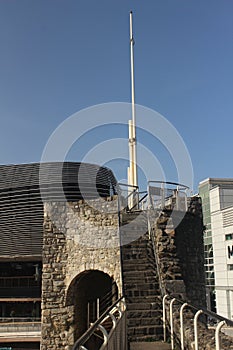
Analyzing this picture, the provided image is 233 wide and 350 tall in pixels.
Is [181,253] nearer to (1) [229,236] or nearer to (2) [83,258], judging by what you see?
(2) [83,258]

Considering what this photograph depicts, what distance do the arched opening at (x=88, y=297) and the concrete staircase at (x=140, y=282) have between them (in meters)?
2.16

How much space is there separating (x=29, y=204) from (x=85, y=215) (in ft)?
23.9

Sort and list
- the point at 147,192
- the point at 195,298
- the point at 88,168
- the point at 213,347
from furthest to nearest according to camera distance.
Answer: the point at 88,168
the point at 147,192
the point at 195,298
the point at 213,347

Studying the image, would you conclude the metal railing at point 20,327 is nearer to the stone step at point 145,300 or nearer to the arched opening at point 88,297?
the arched opening at point 88,297

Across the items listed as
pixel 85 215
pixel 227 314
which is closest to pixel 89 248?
pixel 85 215

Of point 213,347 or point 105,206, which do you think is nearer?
point 213,347

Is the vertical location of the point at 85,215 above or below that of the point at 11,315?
above

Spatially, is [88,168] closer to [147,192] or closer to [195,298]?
[147,192]

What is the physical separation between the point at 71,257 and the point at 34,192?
7.66m

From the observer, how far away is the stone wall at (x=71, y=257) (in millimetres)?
13156

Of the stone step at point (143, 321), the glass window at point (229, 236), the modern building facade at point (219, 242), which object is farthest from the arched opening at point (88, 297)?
the glass window at point (229, 236)

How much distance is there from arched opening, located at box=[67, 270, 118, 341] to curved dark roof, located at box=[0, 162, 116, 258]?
4082 mm

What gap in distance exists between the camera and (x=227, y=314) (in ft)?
125

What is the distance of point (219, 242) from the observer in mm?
40375
